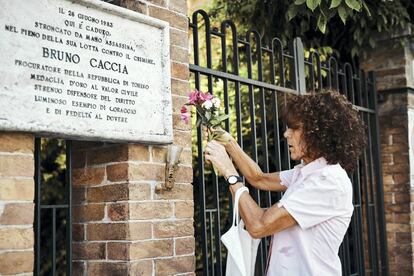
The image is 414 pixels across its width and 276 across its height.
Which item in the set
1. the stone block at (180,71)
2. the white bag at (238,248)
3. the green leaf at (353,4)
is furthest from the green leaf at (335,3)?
the white bag at (238,248)

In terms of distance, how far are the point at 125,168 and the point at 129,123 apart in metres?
0.20

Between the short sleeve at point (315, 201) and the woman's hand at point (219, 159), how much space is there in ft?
0.90

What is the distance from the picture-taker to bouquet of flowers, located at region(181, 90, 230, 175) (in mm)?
2463

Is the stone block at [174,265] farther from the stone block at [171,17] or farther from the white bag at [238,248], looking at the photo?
the stone block at [171,17]

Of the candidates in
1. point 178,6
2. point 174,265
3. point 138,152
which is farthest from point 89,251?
point 178,6

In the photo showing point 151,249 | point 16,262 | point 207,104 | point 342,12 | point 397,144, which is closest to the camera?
point 16,262

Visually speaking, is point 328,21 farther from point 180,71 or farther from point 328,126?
point 328,126

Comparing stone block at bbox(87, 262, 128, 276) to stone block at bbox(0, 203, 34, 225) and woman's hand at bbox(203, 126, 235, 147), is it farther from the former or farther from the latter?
woman's hand at bbox(203, 126, 235, 147)

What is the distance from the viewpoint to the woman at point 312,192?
234 centimetres

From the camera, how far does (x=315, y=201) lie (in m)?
2.33

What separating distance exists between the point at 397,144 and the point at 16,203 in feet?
12.1

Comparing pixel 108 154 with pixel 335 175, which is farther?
pixel 108 154

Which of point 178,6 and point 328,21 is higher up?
point 328,21

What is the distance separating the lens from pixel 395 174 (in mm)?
4906
